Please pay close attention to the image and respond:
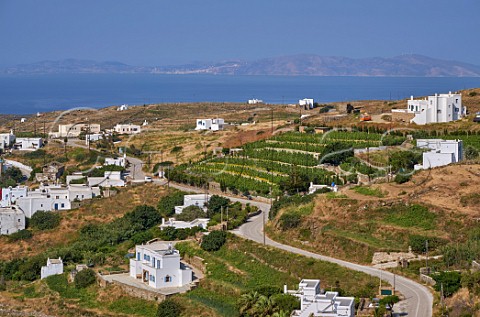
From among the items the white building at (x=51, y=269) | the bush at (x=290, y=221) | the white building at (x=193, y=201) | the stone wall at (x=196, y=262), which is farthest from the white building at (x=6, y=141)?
the bush at (x=290, y=221)

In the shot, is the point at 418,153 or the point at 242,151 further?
the point at 242,151

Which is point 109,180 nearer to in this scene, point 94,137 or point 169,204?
point 169,204

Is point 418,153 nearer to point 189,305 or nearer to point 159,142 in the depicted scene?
point 189,305

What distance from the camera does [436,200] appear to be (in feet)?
110

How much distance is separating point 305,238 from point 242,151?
54.8 feet

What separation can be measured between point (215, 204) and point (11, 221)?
9114 mm

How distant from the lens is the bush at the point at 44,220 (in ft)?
135

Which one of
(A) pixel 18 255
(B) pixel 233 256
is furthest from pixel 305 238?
(A) pixel 18 255

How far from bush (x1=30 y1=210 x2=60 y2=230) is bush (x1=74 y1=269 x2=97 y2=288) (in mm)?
8417

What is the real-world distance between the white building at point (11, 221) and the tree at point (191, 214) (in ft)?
23.6

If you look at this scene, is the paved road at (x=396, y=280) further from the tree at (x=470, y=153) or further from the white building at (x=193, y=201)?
the tree at (x=470, y=153)

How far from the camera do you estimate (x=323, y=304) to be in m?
24.2

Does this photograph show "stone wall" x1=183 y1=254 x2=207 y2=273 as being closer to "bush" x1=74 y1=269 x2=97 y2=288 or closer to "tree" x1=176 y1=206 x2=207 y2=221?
"bush" x1=74 y1=269 x2=97 y2=288

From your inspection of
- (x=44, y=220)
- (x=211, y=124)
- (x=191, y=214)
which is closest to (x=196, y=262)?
(x=191, y=214)
